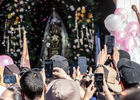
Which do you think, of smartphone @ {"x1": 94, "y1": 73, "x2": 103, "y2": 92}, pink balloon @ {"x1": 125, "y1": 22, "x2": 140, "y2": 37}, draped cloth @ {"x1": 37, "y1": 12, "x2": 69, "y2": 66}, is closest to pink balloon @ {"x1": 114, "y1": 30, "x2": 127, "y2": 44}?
pink balloon @ {"x1": 125, "y1": 22, "x2": 140, "y2": 37}

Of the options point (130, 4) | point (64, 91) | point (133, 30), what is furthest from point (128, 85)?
point (130, 4)

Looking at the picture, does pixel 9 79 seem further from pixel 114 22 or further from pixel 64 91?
pixel 114 22

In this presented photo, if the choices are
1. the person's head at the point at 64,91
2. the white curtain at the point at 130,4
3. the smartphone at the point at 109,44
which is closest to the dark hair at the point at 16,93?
the person's head at the point at 64,91

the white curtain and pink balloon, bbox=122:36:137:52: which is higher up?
the white curtain

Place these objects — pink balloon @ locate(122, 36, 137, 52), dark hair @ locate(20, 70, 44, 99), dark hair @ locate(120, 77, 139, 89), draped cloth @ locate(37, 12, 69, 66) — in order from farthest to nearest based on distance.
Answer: draped cloth @ locate(37, 12, 69, 66) < pink balloon @ locate(122, 36, 137, 52) < dark hair @ locate(120, 77, 139, 89) < dark hair @ locate(20, 70, 44, 99)

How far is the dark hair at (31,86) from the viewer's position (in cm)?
140

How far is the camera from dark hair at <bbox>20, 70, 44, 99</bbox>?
1.40m

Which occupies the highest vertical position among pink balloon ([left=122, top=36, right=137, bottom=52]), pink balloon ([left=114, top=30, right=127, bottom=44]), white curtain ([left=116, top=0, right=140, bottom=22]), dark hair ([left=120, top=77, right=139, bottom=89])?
white curtain ([left=116, top=0, right=140, bottom=22])

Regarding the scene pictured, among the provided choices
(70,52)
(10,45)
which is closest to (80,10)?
(70,52)

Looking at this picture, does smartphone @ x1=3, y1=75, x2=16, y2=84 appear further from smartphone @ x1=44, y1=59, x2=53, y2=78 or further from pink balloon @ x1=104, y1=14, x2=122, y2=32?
pink balloon @ x1=104, y1=14, x2=122, y2=32

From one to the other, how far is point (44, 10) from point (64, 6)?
0.64 meters

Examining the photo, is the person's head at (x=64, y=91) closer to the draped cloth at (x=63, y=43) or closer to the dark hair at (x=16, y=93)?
the dark hair at (x=16, y=93)

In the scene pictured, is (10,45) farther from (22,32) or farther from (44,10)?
(44,10)

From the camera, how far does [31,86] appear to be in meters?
1.40
